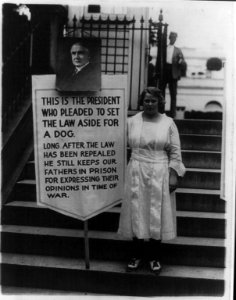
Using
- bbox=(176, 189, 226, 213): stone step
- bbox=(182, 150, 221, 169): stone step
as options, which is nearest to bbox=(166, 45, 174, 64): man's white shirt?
bbox=(182, 150, 221, 169): stone step

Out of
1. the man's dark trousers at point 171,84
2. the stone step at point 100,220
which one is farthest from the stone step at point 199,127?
the stone step at point 100,220

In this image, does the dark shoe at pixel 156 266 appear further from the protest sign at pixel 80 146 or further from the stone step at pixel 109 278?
the protest sign at pixel 80 146

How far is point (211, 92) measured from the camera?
10734mm

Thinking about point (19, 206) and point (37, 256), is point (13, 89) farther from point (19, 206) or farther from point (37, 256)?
point (37, 256)

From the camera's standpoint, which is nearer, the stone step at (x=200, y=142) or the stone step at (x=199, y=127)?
the stone step at (x=200, y=142)

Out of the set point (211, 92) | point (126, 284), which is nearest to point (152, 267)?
point (126, 284)

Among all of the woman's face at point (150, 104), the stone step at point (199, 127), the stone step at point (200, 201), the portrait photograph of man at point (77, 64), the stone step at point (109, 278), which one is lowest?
the stone step at point (109, 278)

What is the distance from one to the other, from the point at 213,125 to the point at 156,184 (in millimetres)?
2400

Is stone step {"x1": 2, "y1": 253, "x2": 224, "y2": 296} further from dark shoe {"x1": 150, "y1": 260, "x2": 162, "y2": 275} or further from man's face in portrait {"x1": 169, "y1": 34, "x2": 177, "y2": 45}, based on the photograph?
man's face in portrait {"x1": 169, "y1": 34, "x2": 177, "y2": 45}

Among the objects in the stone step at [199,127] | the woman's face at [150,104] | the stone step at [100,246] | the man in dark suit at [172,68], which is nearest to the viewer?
the woman's face at [150,104]

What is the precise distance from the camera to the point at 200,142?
215 inches

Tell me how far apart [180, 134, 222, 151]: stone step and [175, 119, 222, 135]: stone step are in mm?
256

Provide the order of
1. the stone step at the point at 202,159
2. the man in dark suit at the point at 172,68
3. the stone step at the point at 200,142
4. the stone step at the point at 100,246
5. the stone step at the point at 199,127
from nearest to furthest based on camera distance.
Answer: the stone step at the point at 100,246 → the stone step at the point at 202,159 → the stone step at the point at 200,142 → the stone step at the point at 199,127 → the man in dark suit at the point at 172,68

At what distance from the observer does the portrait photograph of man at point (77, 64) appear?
3547 millimetres
